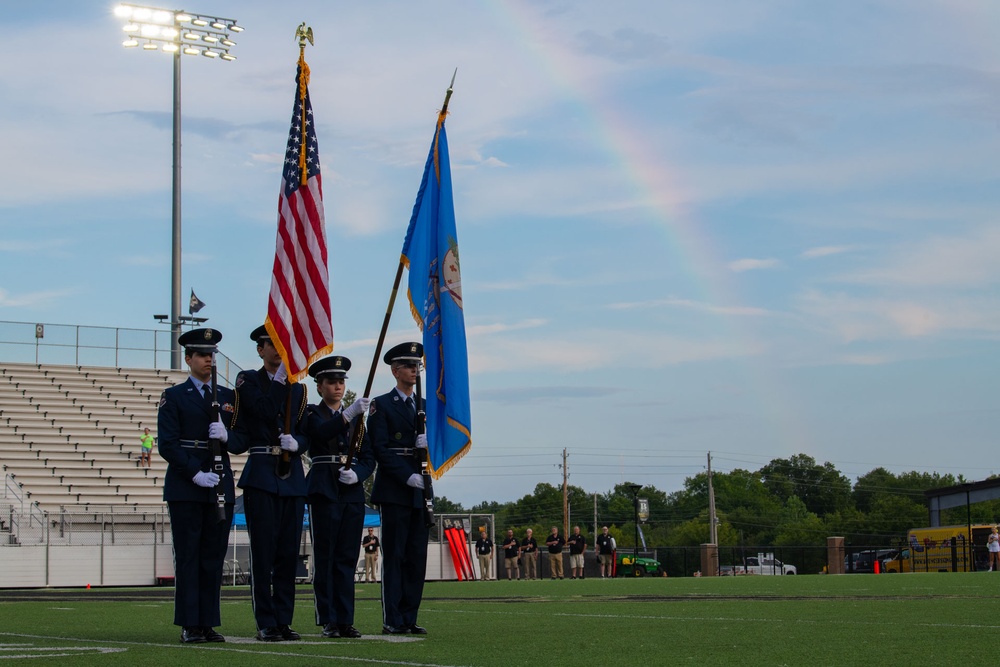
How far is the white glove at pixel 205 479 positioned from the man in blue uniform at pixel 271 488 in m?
0.24

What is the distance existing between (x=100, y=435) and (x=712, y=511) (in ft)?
139

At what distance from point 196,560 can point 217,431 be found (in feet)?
2.81

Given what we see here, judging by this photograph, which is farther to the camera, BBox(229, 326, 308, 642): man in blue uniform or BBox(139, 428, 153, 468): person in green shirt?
BBox(139, 428, 153, 468): person in green shirt

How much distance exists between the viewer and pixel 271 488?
7883mm

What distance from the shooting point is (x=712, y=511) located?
68750 millimetres

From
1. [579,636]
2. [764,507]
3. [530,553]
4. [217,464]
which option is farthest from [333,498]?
[764,507]

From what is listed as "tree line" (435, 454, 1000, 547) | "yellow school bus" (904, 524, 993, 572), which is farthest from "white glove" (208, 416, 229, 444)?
"tree line" (435, 454, 1000, 547)

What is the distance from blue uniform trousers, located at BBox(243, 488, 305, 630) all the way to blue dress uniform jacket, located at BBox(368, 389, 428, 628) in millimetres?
626

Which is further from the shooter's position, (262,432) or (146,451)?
(146,451)

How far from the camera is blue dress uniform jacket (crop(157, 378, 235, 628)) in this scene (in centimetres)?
767

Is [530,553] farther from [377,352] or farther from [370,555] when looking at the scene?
[377,352]

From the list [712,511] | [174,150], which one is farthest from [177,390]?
[712,511]

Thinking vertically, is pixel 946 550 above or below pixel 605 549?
below

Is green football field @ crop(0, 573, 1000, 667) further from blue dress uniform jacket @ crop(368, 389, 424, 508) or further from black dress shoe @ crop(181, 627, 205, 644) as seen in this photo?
blue dress uniform jacket @ crop(368, 389, 424, 508)
